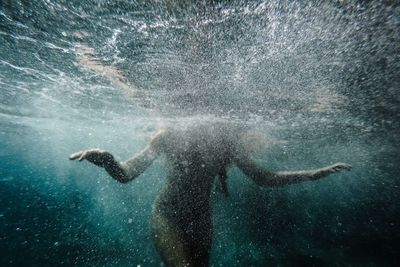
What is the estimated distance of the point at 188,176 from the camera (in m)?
5.08

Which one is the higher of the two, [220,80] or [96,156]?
[220,80]

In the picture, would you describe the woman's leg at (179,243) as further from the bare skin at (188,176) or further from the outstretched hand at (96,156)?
the outstretched hand at (96,156)

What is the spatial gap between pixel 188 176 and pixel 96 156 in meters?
2.26

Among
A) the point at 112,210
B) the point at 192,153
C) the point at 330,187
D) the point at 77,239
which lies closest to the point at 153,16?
the point at 192,153

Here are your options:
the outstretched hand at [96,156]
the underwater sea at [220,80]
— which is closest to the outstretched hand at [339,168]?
the underwater sea at [220,80]

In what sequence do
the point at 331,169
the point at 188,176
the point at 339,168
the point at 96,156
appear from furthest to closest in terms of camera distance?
the point at 188,176 < the point at 331,169 < the point at 339,168 < the point at 96,156

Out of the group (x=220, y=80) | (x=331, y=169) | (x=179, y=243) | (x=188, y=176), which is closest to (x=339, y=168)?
(x=331, y=169)

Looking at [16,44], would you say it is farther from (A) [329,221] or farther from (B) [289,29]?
(A) [329,221]

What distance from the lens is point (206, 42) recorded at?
5.02 metres

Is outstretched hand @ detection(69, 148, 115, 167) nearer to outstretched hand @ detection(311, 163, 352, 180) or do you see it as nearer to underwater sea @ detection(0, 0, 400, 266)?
underwater sea @ detection(0, 0, 400, 266)

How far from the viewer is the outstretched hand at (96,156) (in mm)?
3249

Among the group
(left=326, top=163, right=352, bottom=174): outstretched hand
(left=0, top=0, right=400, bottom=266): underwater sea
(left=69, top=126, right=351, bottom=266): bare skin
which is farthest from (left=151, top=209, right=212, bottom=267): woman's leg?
(left=326, top=163, right=352, bottom=174): outstretched hand

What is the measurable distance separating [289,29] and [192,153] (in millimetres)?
3462

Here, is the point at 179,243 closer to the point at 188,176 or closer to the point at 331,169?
the point at 188,176
